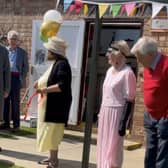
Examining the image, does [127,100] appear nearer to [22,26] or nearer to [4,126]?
[4,126]

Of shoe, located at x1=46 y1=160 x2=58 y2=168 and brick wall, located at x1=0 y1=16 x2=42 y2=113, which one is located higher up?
brick wall, located at x1=0 y1=16 x2=42 y2=113

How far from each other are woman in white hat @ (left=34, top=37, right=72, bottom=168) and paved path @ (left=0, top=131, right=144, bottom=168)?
0.57 m

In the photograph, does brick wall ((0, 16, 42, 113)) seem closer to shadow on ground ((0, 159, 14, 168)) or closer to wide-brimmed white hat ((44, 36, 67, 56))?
shadow on ground ((0, 159, 14, 168))

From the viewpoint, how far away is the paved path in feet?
25.8

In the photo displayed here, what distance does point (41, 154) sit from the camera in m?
8.36

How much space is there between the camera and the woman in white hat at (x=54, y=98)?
7086mm

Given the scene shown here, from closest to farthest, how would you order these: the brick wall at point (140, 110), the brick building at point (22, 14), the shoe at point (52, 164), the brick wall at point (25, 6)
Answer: the shoe at point (52, 164), the brick wall at point (140, 110), the brick wall at point (25, 6), the brick building at point (22, 14)

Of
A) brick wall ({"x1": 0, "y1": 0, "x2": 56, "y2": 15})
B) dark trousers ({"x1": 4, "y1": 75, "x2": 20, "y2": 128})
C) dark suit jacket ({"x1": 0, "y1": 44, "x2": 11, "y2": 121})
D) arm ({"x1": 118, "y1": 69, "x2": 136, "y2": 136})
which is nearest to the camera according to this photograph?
arm ({"x1": 118, "y1": 69, "x2": 136, "y2": 136})

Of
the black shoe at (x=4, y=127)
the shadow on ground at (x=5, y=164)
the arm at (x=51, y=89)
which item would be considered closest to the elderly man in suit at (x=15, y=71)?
the black shoe at (x=4, y=127)

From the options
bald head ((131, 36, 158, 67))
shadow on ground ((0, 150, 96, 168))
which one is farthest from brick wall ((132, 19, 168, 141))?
bald head ((131, 36, 158, 67))

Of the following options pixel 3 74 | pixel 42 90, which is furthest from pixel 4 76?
pixel 42 90

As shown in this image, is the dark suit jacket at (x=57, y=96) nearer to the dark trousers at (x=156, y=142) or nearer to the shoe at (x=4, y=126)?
the dark trousers at (x=156, y=142)

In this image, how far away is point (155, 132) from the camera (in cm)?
594

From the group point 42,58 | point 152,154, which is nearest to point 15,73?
point 42,58
